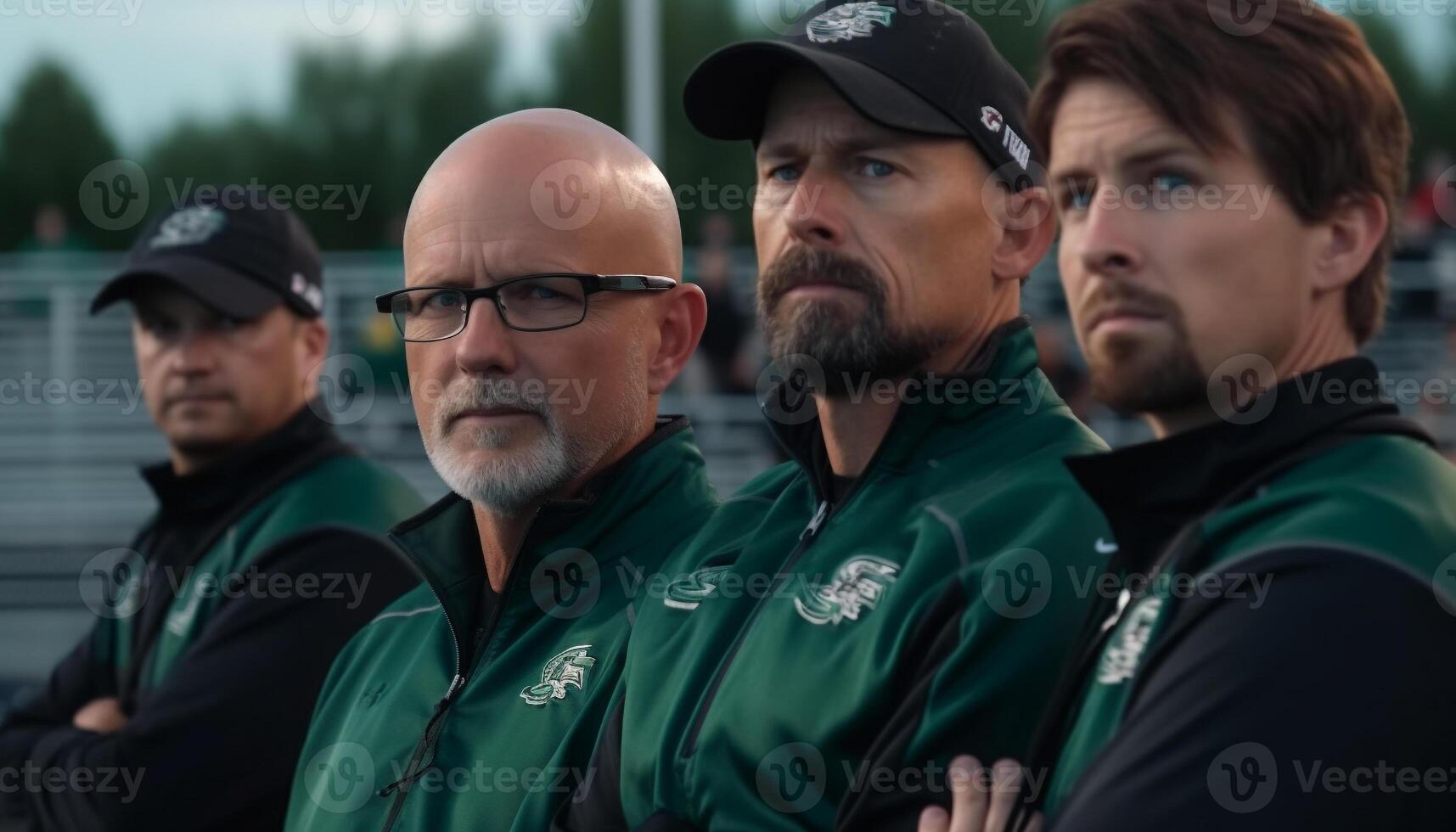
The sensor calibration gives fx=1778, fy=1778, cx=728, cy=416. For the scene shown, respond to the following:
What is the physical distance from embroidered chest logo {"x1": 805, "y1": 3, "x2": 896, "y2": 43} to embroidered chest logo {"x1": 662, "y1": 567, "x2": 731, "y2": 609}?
2.55ft

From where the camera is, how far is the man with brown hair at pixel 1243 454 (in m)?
1.65

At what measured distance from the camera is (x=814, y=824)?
2.12m

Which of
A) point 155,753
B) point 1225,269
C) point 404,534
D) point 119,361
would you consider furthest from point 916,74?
point 119,361

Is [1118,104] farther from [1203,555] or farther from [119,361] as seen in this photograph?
[119,361]

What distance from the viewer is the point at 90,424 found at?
10.7 meters

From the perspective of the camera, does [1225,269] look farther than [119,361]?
No

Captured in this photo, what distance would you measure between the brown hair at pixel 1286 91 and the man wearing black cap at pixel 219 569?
2272 millimetres

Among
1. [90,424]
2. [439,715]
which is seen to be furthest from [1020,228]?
[90,424]

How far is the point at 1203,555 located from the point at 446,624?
164 centimetres

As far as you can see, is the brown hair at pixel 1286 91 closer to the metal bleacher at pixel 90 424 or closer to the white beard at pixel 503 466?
the white beard at pixel 503 466

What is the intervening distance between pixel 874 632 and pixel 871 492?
11.8 inches

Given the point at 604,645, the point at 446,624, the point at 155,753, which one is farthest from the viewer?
the point at 155,753

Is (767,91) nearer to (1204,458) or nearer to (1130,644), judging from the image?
(1204,458)

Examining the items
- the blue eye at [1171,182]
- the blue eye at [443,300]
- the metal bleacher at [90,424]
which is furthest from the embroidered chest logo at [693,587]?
the metal bleacher at [90,424]
